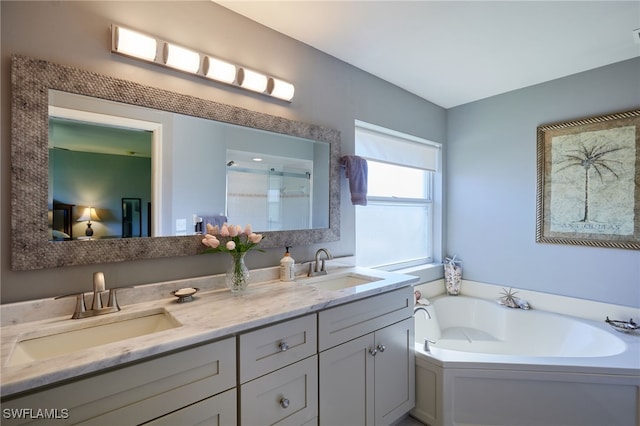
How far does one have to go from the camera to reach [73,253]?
1213mm

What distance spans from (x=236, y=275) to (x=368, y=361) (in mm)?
859

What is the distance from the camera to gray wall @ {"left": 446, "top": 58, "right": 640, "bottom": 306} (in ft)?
7.47

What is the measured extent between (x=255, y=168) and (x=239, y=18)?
86 cm

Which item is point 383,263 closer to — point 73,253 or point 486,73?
point 486,73

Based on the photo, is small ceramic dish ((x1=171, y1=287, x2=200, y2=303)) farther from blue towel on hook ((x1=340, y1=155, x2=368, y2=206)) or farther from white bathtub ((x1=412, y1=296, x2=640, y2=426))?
white bathtub ((x1=412, y1=296, x2=640, y2=426))

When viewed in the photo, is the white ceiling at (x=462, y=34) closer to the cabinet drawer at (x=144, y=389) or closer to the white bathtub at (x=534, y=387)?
the cabinet drawer at (x=144, y=389)

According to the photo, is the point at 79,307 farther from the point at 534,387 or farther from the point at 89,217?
the point at 534,387

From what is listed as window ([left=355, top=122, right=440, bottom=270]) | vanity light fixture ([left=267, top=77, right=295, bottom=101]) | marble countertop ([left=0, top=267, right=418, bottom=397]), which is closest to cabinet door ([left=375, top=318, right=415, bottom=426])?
marble countertop ([left=0, top=267, right=418, bottom=397])

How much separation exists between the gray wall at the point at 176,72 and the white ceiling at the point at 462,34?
14cm

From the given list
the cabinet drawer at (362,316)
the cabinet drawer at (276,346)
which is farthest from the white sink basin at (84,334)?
the cabinet drawer at (362,316)

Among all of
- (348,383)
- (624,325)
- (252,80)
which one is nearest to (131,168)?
(252,80)

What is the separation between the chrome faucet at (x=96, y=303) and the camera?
1.16m

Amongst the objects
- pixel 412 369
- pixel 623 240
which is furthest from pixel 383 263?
pixel 623 240

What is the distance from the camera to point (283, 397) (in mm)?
1249
